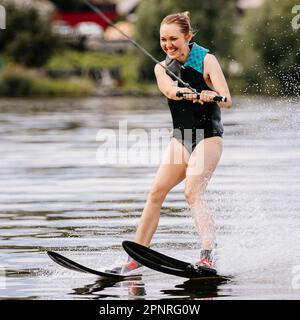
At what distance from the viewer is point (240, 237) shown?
1239 centimetres

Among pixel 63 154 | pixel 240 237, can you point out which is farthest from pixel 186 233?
pixel 63 154

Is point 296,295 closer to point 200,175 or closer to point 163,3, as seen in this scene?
point 200,175

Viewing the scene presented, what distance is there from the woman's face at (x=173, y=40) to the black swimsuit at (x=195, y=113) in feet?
0.29

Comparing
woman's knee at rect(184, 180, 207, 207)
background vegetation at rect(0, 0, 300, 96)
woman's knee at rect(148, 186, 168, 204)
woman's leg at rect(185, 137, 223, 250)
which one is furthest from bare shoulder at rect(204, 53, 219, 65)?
background vegetation at rect(0, 0, 300, 96)

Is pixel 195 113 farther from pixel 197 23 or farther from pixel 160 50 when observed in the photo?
pixel 160 50

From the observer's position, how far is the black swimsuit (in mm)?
10656

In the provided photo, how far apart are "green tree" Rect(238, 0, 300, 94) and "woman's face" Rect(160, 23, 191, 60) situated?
4797 centimetres

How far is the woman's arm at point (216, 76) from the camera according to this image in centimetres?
1045

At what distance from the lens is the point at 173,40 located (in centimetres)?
1057

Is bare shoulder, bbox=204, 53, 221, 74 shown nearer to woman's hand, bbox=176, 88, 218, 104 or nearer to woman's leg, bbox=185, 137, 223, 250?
woman's hand, bbox=176, 88, 218, 104

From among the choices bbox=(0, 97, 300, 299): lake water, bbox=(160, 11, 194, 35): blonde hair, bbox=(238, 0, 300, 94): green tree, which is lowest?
bbox=(0, 97, 300, 299): lake water

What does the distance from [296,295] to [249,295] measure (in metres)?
0.32

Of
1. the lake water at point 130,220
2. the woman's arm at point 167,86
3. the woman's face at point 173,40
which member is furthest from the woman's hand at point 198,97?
the lake water at point 130,220

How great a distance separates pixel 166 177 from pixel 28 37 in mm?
91009
